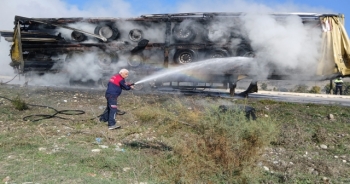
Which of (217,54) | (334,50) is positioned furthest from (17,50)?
(334,50)

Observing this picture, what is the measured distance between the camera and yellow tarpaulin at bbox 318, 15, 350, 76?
39.3ft

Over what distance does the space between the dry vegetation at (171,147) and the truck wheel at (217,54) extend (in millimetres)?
4215

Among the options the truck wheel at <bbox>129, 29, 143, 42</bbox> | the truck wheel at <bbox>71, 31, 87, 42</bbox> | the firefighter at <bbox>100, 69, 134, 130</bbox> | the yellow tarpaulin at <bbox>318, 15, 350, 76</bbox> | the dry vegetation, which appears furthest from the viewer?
the truck wheel at <bbox>71, 31, 87, 42</bbox>

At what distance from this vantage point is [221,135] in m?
5.50

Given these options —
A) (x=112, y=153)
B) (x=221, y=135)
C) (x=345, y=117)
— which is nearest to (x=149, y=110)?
(x=112, y=153)

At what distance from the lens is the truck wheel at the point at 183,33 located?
1402 centimetres

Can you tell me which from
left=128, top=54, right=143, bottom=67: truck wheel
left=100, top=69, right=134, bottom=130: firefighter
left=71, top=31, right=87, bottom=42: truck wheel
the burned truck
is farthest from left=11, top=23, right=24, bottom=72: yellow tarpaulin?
left=100, top=69, right=134, bottom=130: firefighter

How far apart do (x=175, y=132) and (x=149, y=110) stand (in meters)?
1.62

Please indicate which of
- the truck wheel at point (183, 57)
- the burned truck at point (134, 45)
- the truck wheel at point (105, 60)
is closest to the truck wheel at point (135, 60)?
the burned truck at point (134, 45)

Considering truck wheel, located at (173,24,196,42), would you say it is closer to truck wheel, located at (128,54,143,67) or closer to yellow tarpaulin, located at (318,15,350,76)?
truck wheel, located at (128,54,143,67)

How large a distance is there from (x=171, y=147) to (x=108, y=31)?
30.1ft

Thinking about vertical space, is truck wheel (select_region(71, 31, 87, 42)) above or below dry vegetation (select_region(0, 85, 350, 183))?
above

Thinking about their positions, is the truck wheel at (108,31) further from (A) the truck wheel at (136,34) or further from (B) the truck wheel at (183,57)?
(B) the truck wheel at (183,57)

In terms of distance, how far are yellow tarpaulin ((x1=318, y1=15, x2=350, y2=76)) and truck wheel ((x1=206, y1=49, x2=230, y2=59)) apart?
3.19 m
